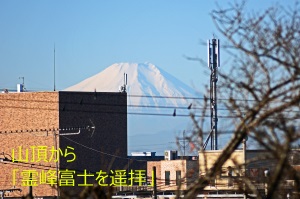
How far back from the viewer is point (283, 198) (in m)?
11.0

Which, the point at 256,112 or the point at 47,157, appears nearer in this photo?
the point at 256,112

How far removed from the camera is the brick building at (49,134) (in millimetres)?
74000

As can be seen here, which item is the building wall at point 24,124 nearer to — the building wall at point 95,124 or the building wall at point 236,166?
the building wall at point 95,124

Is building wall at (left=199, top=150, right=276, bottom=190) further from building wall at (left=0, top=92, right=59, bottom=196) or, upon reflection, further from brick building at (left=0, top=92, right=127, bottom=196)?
building wall at (left=0, top=92, right=59, bottom=196)

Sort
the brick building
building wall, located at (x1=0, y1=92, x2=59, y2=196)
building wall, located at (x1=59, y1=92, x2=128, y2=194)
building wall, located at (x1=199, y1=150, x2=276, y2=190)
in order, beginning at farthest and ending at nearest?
building wall, located at (x1=59, y1=92, x2=128, y2=194), building wall, located at (x1=0, y1=92, x2=59, y2=196), the brick building, building wall, located at (x1=199, y1=150, x2=276, y2=190)

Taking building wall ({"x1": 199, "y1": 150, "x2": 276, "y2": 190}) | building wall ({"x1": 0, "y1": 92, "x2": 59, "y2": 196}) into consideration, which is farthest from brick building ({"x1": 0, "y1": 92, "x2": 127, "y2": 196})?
building wall ({"x1": 199, "y1": 150, "x2": 276, "y2": 190})

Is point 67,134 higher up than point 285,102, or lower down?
higher up

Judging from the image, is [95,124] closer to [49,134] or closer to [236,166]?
[49,134]

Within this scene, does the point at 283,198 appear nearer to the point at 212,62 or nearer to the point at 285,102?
the point at 285,102

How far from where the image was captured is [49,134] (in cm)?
7412

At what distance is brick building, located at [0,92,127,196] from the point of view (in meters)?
74.0

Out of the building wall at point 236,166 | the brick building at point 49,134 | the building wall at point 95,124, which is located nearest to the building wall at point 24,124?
the brick building at point 49,134

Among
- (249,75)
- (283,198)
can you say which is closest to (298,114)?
(249,75)

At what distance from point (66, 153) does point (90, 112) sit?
15.0 feet
